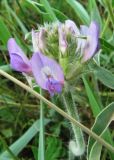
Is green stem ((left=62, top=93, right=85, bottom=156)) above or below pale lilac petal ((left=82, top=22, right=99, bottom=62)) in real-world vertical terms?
below

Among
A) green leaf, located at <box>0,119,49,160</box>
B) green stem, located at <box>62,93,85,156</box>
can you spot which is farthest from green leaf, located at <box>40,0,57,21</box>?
green stem, located at <box>62,93,85,156</box>

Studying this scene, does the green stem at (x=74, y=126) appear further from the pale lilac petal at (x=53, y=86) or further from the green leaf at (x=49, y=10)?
the green leaf at (x=49, y=10)

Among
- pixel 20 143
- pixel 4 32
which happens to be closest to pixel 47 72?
pixel 20 143

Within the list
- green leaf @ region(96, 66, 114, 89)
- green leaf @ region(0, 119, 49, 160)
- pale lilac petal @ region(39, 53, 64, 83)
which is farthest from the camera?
green leaf @ region(0, 119, 49, 160)

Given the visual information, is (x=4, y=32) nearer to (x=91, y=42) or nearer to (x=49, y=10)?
(x=49, y=10)

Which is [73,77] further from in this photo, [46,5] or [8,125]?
[8,125]

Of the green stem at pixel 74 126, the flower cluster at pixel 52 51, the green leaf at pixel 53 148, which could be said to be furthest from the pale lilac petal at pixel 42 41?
the green leaf at pixel 53 148

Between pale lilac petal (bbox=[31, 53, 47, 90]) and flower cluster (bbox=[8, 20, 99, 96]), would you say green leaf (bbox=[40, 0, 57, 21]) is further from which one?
pale lilac petal (bbox=[31, 53, 47, 90])
